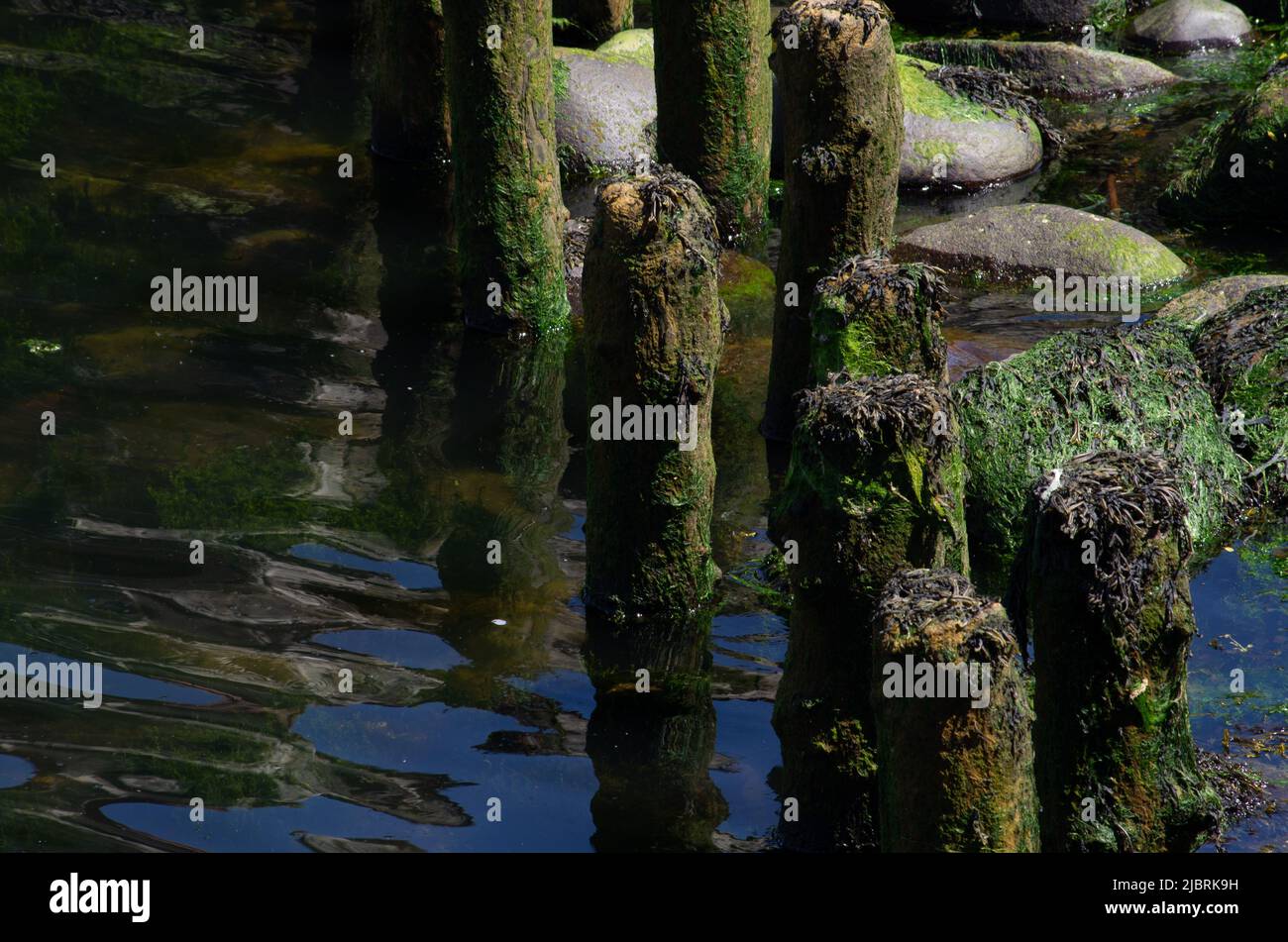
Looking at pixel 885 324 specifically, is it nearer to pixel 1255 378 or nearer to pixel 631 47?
pixel 1255 378

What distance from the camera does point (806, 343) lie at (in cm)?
1023

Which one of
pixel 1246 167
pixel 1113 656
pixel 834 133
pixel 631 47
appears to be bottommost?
pixel 1113 656

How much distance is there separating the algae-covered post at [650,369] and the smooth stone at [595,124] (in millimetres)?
7429

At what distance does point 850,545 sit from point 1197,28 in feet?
50.6

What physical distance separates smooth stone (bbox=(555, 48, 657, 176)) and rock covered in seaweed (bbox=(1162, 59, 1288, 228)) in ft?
17.8

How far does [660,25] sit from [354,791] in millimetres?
7743

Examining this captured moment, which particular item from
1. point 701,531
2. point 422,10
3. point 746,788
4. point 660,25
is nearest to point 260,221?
point 422,10

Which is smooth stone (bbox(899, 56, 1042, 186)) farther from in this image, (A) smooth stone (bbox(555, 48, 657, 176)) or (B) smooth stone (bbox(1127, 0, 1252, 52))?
(B) smooth stone (bbox(1127, 0, 1252, 52))

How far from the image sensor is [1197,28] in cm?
1952

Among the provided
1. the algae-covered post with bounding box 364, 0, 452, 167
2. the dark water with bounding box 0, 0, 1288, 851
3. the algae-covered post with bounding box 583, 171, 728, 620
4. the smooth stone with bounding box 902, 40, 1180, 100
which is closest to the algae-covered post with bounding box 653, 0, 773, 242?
the dark water with bounding box 0, 0, 1288, 851

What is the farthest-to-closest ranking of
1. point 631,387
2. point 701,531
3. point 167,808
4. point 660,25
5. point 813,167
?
point 660,25, point 813,167, point 701,531, point 631,387, point 167,808

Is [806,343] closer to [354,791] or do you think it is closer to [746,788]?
[746,788]

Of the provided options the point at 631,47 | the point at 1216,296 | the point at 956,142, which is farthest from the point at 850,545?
the point at 631,47

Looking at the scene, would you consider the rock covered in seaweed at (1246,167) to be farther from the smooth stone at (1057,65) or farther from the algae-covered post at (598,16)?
the algae-covered post at (598,16)
